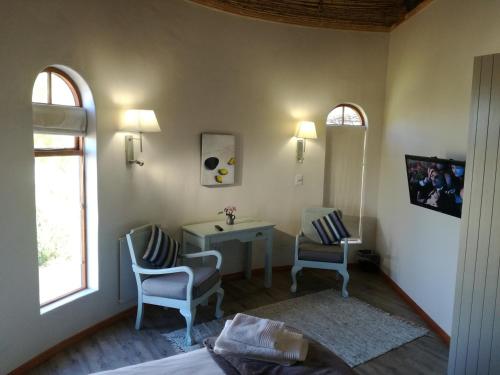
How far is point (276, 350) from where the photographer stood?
1997 millimetres

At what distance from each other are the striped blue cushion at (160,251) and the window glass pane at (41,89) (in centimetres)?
149

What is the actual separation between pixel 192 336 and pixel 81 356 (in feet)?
2.92

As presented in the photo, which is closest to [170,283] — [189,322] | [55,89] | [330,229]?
[189,322]

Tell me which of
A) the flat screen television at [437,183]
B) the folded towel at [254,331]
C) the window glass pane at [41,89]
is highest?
the window glass pane at [41,89]

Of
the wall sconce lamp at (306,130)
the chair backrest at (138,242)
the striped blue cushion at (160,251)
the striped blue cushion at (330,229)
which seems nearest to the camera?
the chair backrest at (138,242)

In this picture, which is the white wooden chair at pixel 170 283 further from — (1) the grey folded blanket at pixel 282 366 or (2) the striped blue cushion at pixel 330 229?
(2) the striped blue cushion at pixel 330 229

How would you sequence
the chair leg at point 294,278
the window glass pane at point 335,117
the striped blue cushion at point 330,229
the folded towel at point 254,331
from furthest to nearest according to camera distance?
the window glass pane at point 335,117 → the striped blue cushion at point 330,229 → the chair leg at point 294,278 → the folded towel at point 254,331

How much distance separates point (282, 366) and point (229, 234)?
241 centimetres

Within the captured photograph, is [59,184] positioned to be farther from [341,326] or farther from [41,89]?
[341,326]

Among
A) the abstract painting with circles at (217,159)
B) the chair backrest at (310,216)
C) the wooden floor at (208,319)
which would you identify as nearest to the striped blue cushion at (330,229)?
the chair backrest at (310,216)

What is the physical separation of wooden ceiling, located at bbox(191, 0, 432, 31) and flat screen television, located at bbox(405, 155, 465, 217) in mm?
1927

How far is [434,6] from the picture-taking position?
4086 millimetres

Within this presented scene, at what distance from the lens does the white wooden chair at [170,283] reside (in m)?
3.46

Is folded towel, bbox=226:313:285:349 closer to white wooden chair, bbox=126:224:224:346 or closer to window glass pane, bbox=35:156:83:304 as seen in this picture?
white wooden chair, bbox=126:224:224:346
